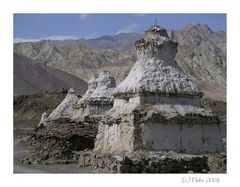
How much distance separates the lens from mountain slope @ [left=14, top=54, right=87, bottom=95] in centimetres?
6912

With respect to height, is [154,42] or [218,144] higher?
[154,42]

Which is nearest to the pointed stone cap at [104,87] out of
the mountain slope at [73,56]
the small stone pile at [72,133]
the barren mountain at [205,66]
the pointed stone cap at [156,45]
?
the small stone pile at [72,133]

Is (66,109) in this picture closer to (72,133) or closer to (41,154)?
(72,133)

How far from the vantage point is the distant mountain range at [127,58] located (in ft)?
370

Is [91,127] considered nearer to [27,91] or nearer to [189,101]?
[189,101]

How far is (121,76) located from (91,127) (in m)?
86.9

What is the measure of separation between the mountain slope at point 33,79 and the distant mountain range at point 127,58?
8.96m

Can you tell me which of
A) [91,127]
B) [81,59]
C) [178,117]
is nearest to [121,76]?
[81,59]

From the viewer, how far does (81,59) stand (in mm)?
143000

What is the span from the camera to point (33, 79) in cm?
7938

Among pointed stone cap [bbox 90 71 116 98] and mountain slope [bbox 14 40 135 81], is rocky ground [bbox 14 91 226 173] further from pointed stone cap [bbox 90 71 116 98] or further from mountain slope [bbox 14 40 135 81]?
mountain slope [bbox 14 40 135 81]

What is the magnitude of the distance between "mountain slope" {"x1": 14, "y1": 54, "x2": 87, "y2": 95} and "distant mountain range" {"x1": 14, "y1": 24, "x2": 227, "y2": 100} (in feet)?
29.4

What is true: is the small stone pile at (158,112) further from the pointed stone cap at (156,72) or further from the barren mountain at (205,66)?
the barren mountain at (205,66)

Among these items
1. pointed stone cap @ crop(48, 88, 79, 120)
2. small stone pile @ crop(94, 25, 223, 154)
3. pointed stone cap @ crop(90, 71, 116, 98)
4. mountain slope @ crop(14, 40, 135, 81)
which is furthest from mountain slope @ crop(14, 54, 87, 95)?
small stone pile @ crop(94, 25, 223, 154)
